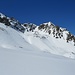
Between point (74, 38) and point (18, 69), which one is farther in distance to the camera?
point (74, 38)

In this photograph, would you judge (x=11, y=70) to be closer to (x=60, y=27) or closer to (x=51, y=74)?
(x=51, y=74)

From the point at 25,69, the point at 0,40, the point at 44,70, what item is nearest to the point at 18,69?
the point at 25,69

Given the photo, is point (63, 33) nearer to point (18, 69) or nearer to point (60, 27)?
point (60, 27)

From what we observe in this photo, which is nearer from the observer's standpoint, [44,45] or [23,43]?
[23,43]

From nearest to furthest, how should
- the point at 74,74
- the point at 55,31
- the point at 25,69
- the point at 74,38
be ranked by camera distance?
1. the point at 25,69
2. the point at 74,74
3. the point at 74,38
4. the point at 55,31

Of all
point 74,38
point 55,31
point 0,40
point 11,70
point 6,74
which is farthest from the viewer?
point 55,31

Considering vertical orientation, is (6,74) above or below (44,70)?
below

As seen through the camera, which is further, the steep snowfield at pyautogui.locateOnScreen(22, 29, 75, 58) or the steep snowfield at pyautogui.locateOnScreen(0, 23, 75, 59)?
the steep snowfield at pyautogui.locateOnScreen(22, 29, 75, 58)

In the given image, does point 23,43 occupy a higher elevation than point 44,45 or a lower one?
lower

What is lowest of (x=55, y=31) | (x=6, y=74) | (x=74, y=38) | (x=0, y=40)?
(x=6, y=74)

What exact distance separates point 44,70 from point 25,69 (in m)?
1.00

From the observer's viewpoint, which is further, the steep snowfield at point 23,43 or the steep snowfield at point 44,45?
the steep snowfield at point 44,45

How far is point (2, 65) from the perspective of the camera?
5566 mm

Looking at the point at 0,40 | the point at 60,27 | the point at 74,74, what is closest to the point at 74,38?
the point at 60,27
